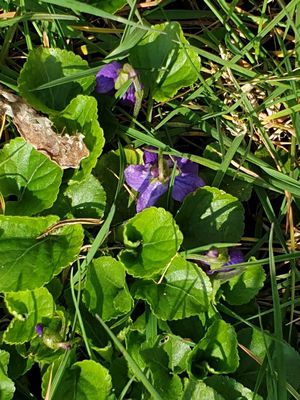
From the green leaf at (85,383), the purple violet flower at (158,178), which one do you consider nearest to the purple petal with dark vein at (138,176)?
the purple violet flower at (158,178)

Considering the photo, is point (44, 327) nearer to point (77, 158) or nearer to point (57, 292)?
point (57, 292)

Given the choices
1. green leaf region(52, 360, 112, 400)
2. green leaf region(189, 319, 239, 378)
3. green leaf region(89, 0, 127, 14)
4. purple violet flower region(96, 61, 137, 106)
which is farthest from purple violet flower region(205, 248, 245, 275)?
green leaf region(89, 0, 127, 14)

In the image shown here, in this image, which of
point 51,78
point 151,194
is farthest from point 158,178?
point 51,78

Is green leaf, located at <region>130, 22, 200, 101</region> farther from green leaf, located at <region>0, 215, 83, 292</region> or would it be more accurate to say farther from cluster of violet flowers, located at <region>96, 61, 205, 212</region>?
green leaf, located at <region>0, 215, 83, 292</region>

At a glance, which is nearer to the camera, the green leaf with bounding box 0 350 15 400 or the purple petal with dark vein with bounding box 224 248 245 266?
the green leaf with bounding box 0 350 15 400

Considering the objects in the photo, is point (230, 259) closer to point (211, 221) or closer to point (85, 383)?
point (211, 221)

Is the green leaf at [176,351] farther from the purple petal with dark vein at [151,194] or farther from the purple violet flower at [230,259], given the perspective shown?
Answer: the purple petal with dark vein at [151,194]
